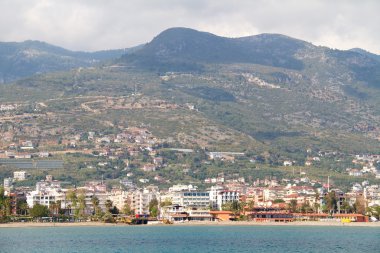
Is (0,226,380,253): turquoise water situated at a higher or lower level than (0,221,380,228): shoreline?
lower

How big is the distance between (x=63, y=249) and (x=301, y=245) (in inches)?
1115

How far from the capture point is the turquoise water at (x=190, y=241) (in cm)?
11712

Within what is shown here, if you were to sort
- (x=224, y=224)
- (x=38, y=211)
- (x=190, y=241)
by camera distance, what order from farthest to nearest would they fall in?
(x=224, y=224) < (x=38, y=211) < (x=190, y=241)

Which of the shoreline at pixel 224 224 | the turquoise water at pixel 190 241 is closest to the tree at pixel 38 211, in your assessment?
the shoreline at pixel 224 224

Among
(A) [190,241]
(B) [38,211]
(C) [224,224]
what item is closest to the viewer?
(A) [190,241]

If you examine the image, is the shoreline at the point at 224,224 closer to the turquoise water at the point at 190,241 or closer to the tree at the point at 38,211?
the tree at the point at 38,211

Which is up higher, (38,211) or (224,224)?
(38,211)

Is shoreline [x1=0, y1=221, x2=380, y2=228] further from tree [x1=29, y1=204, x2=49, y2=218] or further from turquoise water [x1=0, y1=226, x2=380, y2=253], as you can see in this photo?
turquoise water [x1=0, y1=226, x2=380, y2=253]

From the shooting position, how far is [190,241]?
5266 inches

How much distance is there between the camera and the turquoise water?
384 feet

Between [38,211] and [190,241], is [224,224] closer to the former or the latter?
[38,211]

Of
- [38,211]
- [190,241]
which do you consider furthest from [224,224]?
[190,241]

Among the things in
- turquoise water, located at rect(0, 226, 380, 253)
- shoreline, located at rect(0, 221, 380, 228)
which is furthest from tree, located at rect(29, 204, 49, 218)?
turquoise water, located at rect(0, 226, 380, 253)

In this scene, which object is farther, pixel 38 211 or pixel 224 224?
pixel 224 224
